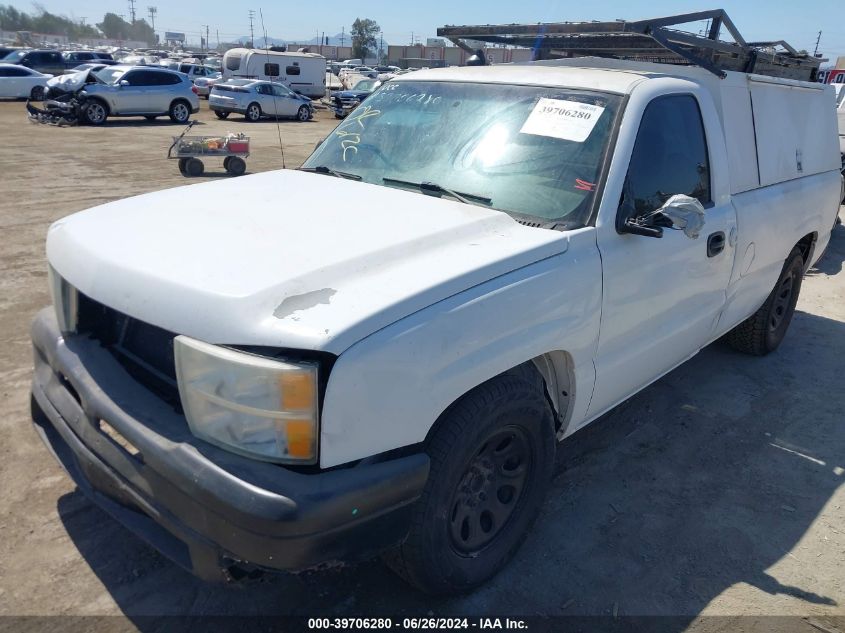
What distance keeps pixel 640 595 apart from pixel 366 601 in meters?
1.12

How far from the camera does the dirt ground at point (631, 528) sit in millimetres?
2557

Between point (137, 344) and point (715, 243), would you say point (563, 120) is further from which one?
point (137, 344)

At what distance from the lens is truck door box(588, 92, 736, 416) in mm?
2826

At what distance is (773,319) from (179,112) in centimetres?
2199

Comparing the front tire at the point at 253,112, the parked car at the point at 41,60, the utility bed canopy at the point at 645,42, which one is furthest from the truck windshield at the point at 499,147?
the parked car at the point at 41,60

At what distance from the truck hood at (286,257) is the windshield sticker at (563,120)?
538mm

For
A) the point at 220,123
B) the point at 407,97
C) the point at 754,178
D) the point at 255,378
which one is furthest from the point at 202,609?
the point at 220,123

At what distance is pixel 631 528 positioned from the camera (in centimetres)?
310

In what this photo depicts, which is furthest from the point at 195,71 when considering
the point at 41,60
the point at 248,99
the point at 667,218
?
the point at 667,218

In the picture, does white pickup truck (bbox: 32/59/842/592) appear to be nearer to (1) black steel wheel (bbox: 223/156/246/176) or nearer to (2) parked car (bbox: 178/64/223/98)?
(1) black steel wheel (bbox: 223/156/246/176)

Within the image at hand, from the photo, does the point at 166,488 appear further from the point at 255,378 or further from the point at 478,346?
the point at 478,346

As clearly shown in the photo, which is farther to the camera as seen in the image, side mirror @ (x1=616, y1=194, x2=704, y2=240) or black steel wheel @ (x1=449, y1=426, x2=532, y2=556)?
side mirror @ (x1=616, y1=194, x2=704, y2=240)

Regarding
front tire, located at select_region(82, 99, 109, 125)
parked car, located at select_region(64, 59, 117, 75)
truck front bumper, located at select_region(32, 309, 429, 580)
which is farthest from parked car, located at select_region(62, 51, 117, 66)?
truck front bumper, located at select_region(32, 309, 429, 580)

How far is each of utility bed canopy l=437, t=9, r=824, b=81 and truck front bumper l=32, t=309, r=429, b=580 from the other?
8.26 feet
